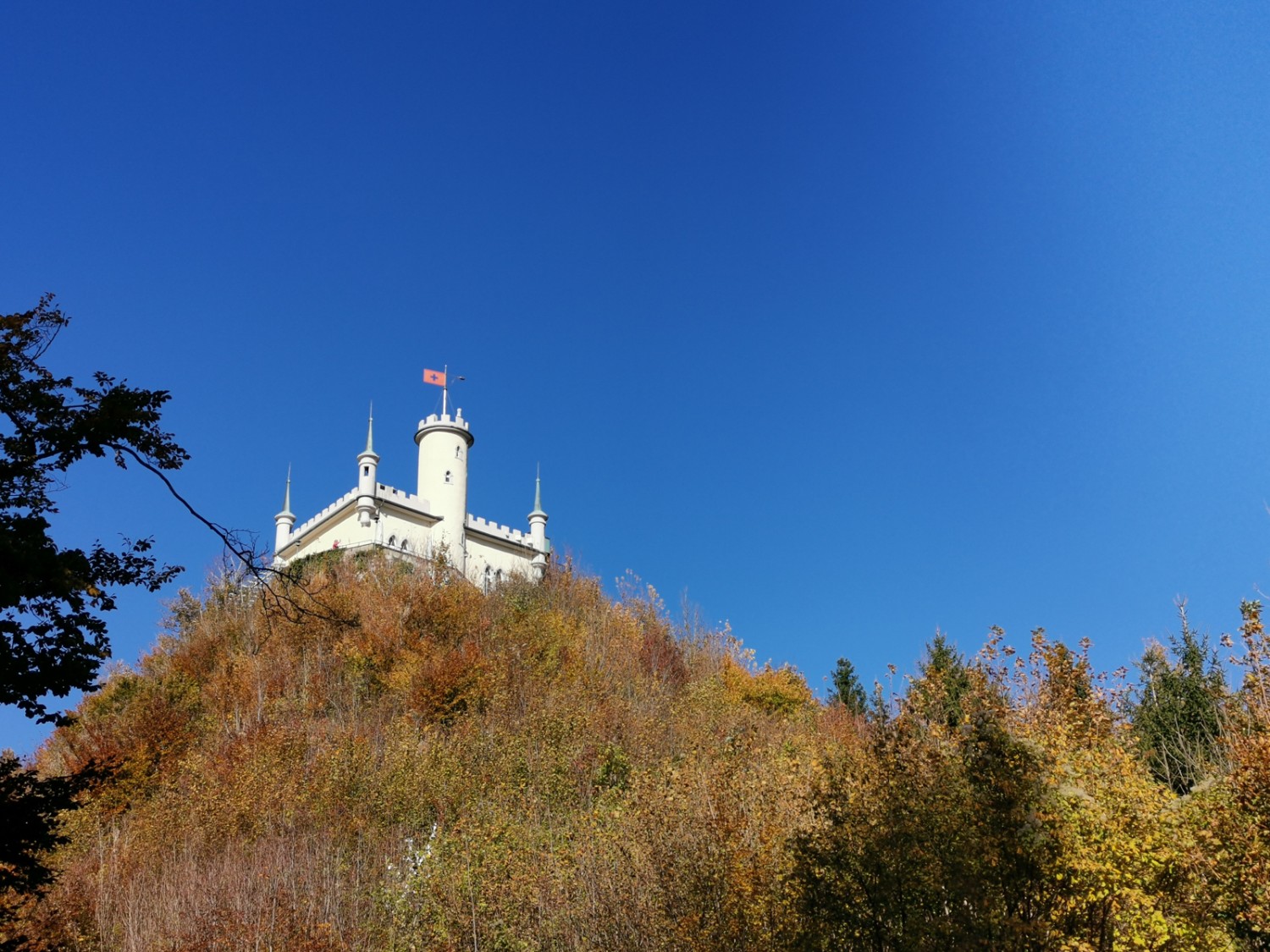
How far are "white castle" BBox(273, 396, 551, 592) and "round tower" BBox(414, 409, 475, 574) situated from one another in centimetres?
3

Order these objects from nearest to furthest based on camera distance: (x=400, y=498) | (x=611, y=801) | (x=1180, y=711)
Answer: (x=611, y=801)
(x=1180, y=711)
(x=400, y=498)

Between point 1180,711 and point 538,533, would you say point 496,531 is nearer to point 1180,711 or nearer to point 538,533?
point 538,533

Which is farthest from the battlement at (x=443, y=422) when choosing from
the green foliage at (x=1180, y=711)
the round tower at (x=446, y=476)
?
the green foliage at (x=1180, y=711)

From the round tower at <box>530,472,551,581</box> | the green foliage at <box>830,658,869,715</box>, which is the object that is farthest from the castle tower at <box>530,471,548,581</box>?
the green foliage at <box>830,658,869,715</box>

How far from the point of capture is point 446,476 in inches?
1505

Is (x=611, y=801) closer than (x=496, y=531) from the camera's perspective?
Yes

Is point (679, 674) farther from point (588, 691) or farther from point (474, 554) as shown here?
point (474, 554)

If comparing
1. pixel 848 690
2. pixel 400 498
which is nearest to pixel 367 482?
pixel 400 498

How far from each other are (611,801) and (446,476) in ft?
82.9

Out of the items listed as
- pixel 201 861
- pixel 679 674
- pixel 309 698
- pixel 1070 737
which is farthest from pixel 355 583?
pixel 1070 737

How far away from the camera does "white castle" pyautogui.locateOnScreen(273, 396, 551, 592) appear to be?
35.8 meters

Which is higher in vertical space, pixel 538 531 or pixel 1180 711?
pixel 538 531

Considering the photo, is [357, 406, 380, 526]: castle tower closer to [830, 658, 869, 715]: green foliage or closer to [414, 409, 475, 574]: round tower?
[414, 409, 475, 574]: round tower

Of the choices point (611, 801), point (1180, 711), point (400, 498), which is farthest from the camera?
point (400, 498)
